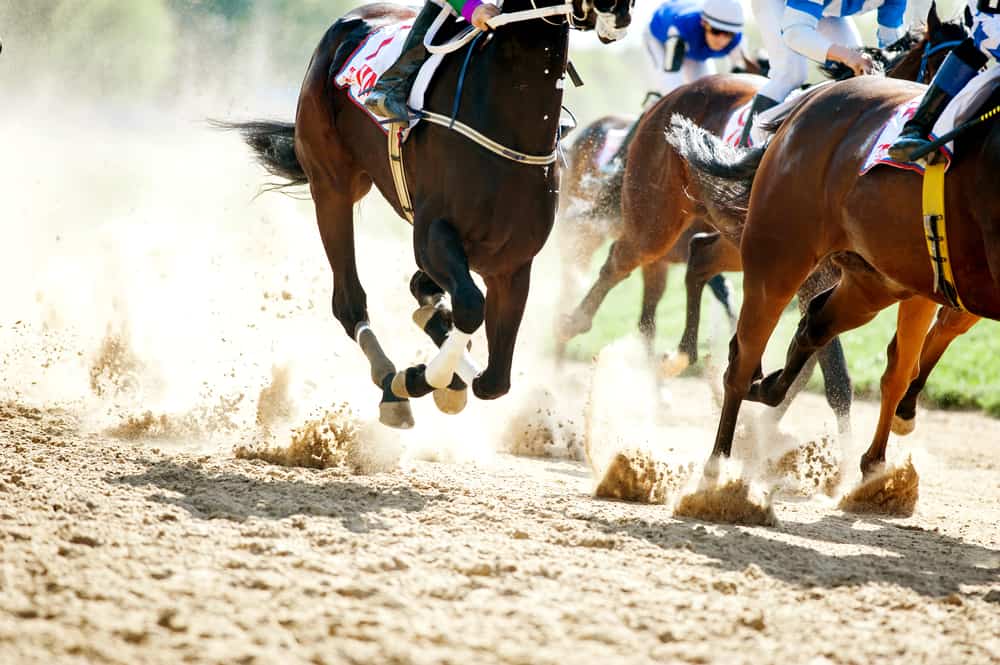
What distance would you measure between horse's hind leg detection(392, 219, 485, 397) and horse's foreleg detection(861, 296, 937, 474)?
2158 millimetres

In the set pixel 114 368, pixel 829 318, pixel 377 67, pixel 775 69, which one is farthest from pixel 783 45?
pixel 114 368

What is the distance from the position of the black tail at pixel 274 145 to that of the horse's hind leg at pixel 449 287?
6.02 feet

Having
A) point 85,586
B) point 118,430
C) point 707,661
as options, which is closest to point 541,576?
point 707,661

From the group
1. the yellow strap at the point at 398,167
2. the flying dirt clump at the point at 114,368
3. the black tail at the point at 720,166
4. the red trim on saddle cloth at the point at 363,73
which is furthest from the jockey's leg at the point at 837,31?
the flying dirt clump at the point at 114,368

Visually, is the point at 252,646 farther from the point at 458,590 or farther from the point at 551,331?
the point at 551,331

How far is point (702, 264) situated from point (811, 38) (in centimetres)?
178

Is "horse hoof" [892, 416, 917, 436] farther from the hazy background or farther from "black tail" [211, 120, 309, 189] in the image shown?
"black tail" [211, 120, 309, 189]

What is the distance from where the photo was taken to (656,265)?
8969 millimetres

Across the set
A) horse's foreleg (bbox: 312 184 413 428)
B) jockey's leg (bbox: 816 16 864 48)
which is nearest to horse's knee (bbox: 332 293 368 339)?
horse's foreleg (bbox: 312 184 413 428)

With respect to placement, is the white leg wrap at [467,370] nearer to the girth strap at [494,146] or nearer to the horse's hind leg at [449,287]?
the horse's hind leg at [449,287]

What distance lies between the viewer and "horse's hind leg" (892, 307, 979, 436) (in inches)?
239

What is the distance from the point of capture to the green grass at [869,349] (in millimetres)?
10047

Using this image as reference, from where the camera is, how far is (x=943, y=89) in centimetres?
448

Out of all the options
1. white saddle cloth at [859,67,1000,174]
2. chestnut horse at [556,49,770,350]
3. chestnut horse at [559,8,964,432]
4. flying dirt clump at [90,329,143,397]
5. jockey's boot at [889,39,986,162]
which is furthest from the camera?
chestnut horse at [556,49,770,350]
